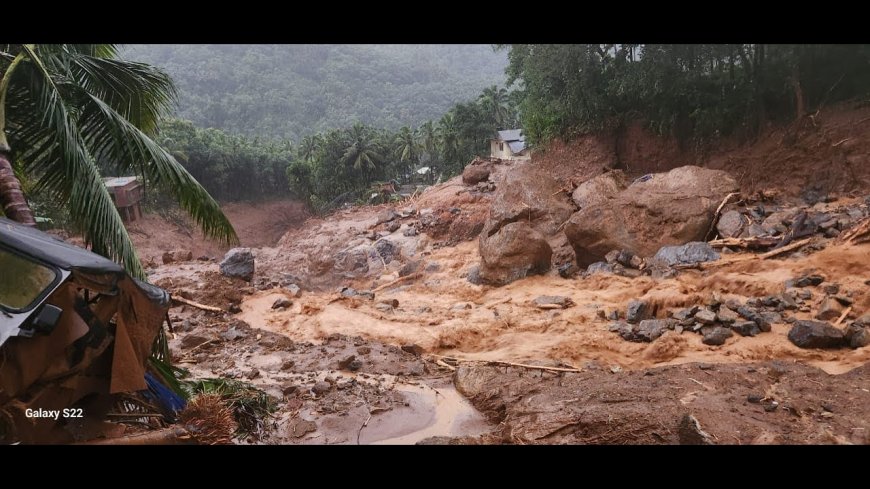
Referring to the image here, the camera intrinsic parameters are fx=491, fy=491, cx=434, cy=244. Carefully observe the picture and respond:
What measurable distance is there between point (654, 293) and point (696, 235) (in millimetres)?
2519

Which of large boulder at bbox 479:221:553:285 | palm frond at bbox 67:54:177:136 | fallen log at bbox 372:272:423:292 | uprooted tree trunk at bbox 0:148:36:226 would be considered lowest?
fallen log at bbox 372:272:423:292

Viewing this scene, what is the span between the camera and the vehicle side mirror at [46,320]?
2.48 m

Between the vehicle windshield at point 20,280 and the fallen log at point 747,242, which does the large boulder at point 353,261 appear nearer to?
the fallen log at point 747,242

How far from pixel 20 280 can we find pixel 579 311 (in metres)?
6.61

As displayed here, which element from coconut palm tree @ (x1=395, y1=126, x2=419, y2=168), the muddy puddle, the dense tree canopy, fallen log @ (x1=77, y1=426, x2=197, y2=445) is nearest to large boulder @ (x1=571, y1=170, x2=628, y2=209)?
the dense tree canopy

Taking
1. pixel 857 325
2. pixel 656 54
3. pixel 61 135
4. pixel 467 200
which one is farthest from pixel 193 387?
pixel 467 200

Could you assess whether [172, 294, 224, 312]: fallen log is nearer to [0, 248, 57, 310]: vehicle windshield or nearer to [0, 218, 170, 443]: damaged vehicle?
[0, 218, 170, 443]: damaged vehicle

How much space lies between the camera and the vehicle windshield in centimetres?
252

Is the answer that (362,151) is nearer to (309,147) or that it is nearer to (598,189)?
(309,147)

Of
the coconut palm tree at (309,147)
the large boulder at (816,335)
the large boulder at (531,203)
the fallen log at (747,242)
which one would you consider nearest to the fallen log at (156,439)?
the large boulder at (816,335)

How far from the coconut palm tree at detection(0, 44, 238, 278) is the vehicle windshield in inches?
56.2

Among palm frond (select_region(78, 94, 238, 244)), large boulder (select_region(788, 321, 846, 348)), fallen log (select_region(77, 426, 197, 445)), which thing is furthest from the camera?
large boulder (select_region(788, 321, 846, 348))

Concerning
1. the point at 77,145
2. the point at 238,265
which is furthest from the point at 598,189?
the point at 77,145
